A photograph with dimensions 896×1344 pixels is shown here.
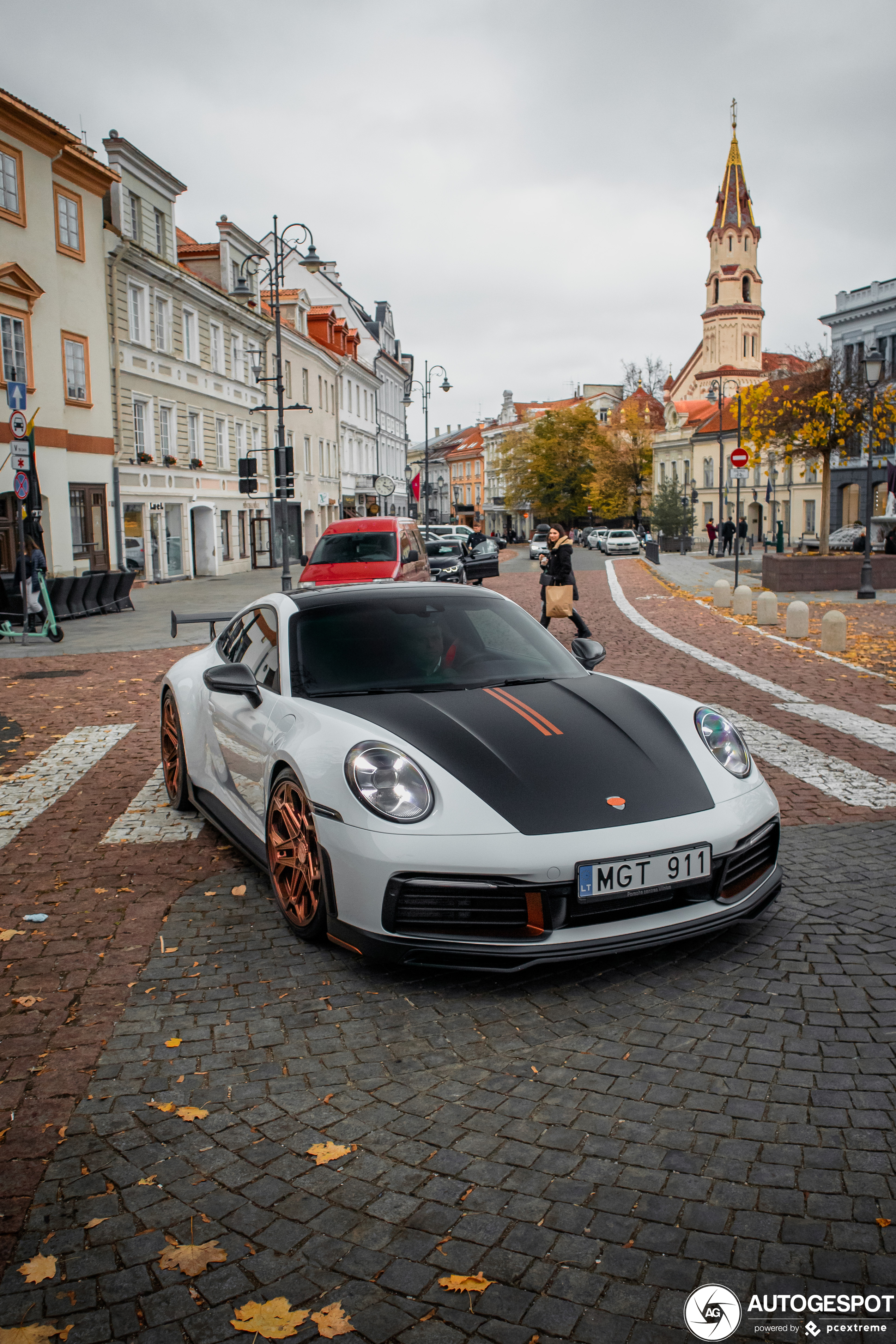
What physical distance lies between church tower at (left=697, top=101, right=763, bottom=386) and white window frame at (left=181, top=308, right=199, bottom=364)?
249 feet

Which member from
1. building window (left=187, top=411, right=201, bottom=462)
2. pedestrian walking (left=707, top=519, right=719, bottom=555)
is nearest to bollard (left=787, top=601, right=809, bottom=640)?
building window (left=187, top=411, right=201, bottom=462)

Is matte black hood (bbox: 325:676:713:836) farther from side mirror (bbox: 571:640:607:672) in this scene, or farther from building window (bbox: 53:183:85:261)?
building window (bbox: 53:183:85:261)

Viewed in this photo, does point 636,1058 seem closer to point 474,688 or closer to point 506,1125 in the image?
point 506,1125

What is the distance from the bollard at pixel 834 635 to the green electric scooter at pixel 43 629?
11.8 meters

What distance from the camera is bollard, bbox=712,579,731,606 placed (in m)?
22.8

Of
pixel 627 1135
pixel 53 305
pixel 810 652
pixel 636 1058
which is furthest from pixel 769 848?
pixel 53 305

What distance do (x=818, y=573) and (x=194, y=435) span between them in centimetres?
2172

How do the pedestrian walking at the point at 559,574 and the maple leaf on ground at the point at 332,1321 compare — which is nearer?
the maple leaf on ground at the point at 332,1321

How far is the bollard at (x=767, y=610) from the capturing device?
60.6 feet

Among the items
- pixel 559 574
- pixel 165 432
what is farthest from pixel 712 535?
pixel 559 574

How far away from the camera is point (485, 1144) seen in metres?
3.01

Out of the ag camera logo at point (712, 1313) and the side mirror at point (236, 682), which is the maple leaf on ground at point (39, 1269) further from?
the side mirror at point (236, 682)

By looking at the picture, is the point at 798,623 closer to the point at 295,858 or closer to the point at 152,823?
the point at 152,823

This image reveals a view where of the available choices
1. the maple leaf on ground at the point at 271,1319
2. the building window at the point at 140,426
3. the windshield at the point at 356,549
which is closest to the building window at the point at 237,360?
the building window at the point at 140,426
